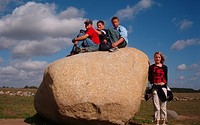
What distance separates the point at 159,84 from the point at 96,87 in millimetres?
2382

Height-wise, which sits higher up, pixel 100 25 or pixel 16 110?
pixel 100 25

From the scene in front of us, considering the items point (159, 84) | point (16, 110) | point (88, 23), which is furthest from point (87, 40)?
point (16, 110)

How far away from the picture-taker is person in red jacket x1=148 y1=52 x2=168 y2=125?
33.8 ft

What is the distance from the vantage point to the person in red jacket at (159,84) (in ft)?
33.8

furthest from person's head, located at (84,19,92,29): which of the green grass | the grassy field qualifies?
the green grass

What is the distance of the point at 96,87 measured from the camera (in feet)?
31.7

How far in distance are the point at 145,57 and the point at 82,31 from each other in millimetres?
2857

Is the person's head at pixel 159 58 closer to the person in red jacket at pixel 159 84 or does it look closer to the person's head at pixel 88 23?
the person in red jacket at pixel 159 84

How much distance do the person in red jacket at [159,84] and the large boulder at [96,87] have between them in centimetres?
43

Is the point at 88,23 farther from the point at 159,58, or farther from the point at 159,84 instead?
the point at 159,84

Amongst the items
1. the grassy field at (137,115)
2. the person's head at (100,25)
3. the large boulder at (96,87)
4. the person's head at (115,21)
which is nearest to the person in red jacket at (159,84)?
the large boulder at (96,87)

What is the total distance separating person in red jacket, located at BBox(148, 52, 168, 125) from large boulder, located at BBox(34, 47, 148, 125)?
43 cm

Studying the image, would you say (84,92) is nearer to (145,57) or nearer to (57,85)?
(57,85)

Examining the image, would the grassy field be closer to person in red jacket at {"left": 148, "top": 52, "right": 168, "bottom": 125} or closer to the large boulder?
person in red jacket at {"left": 148, "top": 52, "right": 168, "bottom": 125}
